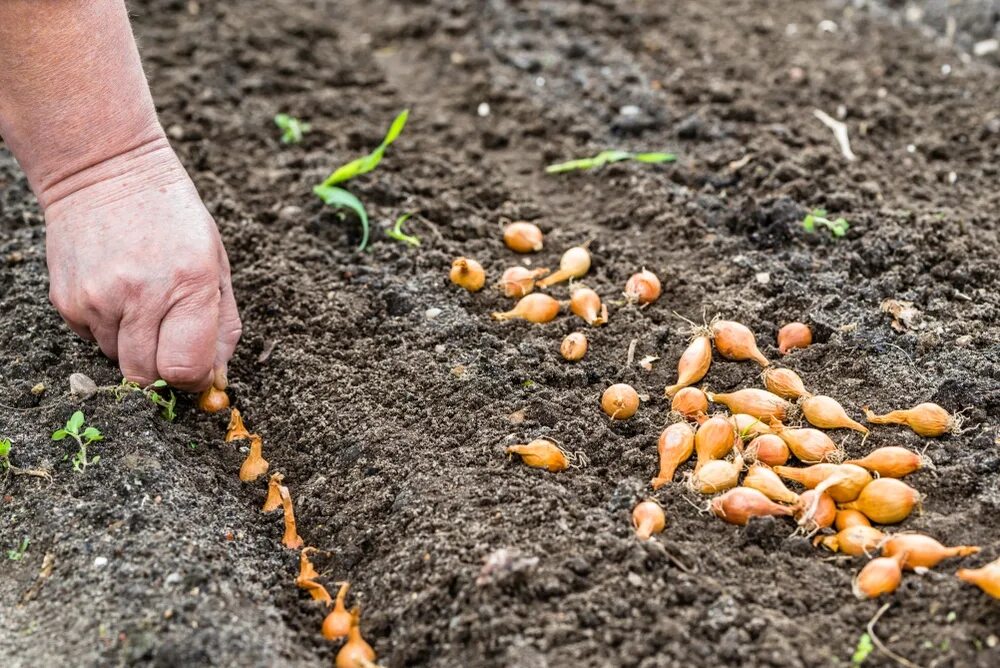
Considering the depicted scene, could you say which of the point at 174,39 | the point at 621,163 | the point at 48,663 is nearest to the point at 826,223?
the point at 621,163

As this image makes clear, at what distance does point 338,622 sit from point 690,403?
102 centimetres

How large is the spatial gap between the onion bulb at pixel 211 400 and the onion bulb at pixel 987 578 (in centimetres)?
183

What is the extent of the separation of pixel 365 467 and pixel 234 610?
20.5 inches

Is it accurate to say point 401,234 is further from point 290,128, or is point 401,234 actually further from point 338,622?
point 338,622

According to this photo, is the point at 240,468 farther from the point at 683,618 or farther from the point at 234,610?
the point at 683,618

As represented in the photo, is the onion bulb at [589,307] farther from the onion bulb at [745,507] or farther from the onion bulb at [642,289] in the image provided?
the onion bulb at [745,507]

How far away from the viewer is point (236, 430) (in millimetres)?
2748

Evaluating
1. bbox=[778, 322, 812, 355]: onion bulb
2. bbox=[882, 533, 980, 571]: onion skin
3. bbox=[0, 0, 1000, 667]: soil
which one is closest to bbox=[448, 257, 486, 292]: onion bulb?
bbox=[0, 0, 1000, 667]: soil

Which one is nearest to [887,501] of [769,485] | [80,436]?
[769,485]

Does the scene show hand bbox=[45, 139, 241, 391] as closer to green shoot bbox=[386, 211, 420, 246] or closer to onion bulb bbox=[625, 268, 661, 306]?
green shoot bbox=[386, 211, 420, 246]

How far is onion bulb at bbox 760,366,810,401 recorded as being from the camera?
8.81 feet

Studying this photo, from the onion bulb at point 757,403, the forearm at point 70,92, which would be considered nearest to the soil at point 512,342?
the onion bulb at point 757,403

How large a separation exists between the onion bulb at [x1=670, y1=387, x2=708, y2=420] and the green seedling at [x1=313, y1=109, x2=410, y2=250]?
3.96 ft

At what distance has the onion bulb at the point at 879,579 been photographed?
7.07 ft
